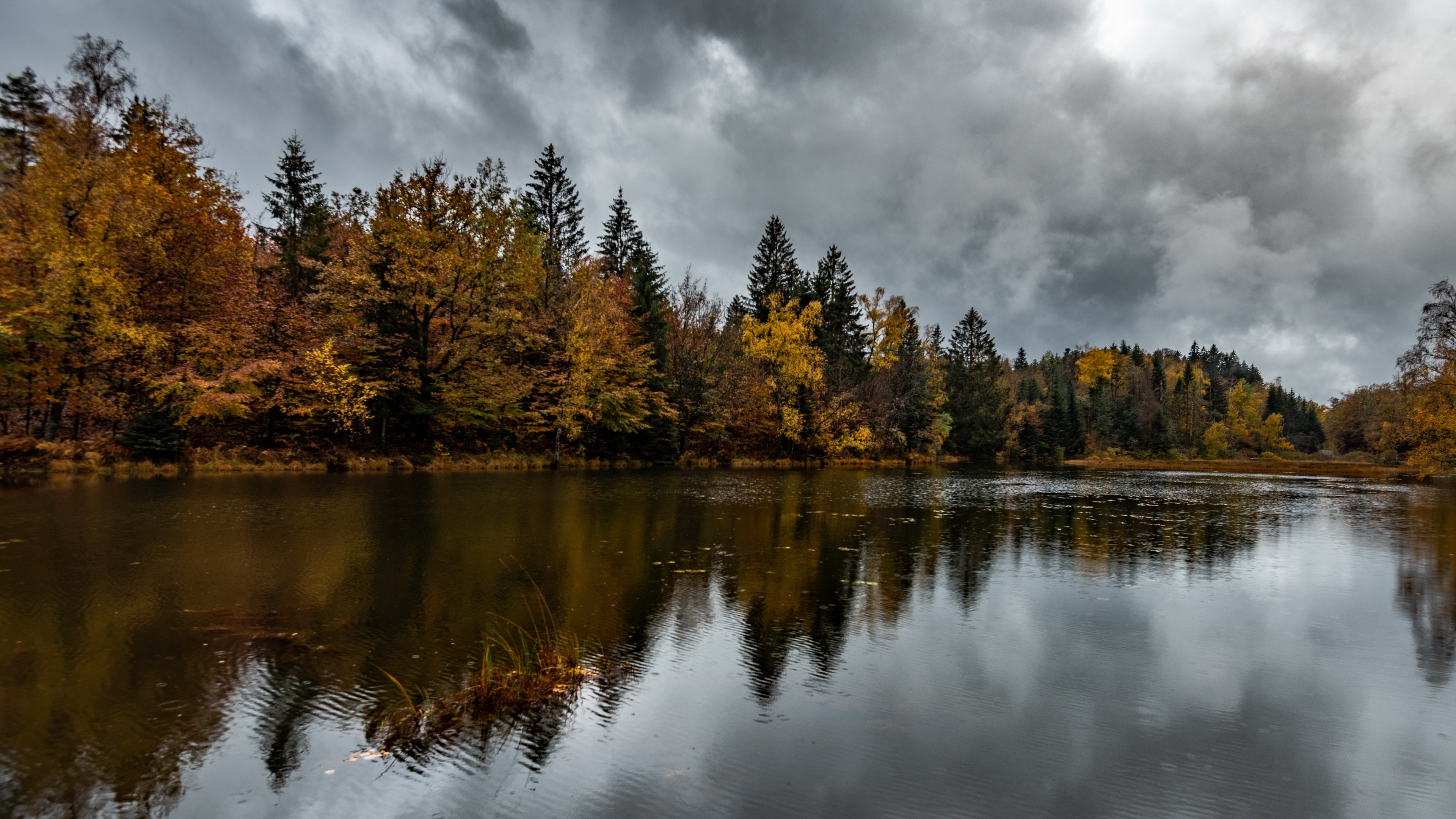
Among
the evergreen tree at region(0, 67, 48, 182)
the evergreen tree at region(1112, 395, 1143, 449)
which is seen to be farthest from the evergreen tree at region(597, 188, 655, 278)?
the evergreen tree at region(1112, 395, 1143, 449)

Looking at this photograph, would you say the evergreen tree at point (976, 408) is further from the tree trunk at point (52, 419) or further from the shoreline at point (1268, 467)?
the tree trunk at point (52, 419)

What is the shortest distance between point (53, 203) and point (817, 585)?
96.5 feet

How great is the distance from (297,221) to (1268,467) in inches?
3461

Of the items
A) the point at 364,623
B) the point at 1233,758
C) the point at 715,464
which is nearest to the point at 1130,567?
the point at 1233,758

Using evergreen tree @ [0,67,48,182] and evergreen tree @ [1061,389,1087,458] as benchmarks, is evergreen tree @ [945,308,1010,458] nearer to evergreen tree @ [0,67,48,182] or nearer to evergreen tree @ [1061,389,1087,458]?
evergreen tree @ [1061,389,1087,458]

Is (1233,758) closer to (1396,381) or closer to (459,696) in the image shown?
(459,696)

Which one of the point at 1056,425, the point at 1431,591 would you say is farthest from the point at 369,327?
the point at 1056,425

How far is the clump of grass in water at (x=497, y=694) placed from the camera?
15.7 ft

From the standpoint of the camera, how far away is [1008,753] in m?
4.66

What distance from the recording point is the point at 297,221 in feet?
145

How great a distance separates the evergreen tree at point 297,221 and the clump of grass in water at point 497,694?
3417 centimetres

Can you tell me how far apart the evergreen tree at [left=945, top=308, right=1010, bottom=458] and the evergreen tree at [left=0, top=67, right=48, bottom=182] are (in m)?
65.9

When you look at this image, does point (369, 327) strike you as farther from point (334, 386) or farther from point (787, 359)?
point (787, 359)

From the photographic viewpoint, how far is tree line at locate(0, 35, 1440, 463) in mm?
22688
